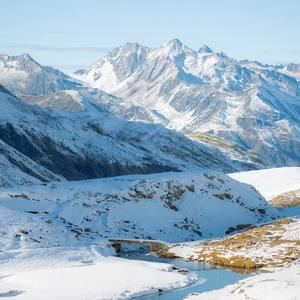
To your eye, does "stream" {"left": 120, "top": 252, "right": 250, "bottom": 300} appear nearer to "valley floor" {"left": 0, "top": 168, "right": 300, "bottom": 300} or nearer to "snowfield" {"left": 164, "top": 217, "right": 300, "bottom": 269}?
"valley floor" {"left": 0, "top": 168, "right": 300, "bottom": 300}

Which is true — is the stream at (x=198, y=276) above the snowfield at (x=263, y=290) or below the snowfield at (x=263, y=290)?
below

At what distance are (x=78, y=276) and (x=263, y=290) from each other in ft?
70.8

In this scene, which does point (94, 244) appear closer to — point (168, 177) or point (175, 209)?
point (175, 209)

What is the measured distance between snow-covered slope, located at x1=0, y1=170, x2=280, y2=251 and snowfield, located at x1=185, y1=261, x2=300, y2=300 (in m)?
33.4

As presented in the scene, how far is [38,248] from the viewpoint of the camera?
88438 millimetres

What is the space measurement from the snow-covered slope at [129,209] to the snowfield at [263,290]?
33407 millimetres

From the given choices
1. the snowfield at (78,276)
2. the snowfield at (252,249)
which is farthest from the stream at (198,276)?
the snowfield at (252,249)

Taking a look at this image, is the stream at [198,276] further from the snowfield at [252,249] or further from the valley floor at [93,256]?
the snowfield at [252,249]

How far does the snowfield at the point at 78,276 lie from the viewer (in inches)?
2596

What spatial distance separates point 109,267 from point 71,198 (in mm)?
36910

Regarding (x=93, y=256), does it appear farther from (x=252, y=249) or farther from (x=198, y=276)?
(x=252, y=249)

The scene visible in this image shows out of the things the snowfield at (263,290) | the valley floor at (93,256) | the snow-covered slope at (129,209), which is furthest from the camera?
the snow-covered slope at (129,209)

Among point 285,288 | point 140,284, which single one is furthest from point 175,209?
point 285,288

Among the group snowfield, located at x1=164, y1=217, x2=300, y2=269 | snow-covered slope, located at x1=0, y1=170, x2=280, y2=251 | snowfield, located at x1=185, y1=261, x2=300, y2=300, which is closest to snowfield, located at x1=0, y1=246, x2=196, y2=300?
snow-covered slope, located at x1=0, y1=170, x2=280, y2=251
